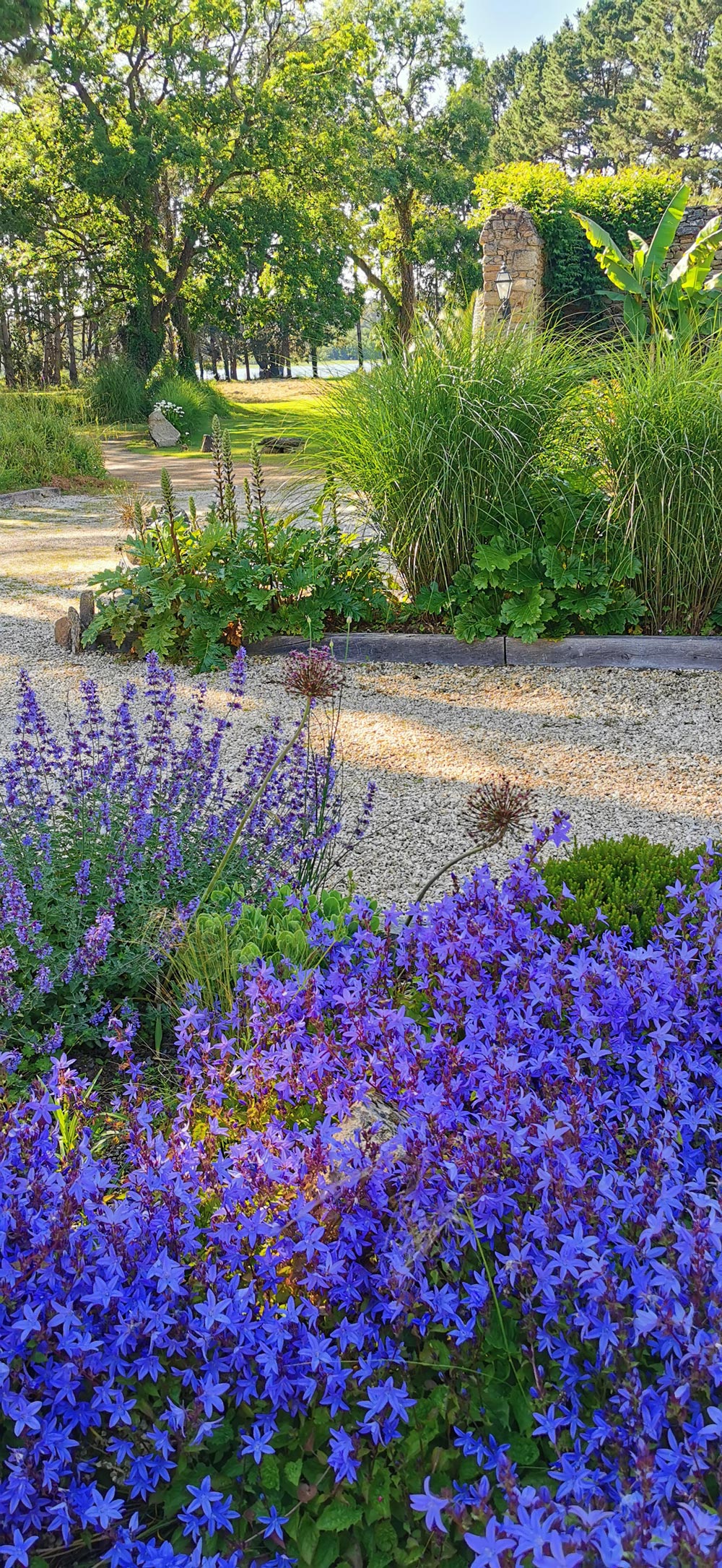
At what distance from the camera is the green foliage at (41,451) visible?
41.5ft

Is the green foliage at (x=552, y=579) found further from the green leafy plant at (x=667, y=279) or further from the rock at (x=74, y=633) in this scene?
the green leafy plant at (x=667, y=279)

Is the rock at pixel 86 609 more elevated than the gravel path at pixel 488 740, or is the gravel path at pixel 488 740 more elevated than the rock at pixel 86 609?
the rock at pixel 86 609

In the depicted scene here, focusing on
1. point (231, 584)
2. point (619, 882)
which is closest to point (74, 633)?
point (231, 584)

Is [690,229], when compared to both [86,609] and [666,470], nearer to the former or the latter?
[666,470]

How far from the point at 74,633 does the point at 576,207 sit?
43.8 feet

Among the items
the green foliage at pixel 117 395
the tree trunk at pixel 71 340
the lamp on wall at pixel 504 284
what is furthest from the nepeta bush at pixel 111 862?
the tree trunk at pixel 71 340

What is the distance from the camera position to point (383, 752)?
4.66 meters

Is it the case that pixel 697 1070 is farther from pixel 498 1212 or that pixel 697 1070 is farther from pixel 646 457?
pixel 646 457

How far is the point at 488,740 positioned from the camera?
4750mm

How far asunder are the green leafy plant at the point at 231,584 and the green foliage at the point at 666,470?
1.36m

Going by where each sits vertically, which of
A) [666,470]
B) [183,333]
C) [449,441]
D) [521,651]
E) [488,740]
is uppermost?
[183,333]

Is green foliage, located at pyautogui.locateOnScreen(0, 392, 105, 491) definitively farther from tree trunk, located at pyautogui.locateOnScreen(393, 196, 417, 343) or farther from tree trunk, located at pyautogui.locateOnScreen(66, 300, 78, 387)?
tree trunk, located at pyautogui.locateOnScreen(393, 196, 417, 343)

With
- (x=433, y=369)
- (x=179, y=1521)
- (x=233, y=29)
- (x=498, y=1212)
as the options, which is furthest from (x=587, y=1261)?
(x=233, y=29)

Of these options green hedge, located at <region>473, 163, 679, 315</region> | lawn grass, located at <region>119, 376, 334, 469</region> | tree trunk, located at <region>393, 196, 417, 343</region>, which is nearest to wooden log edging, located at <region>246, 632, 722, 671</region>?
lawn grass, located at <region>119, 376, 334, 469</region>
